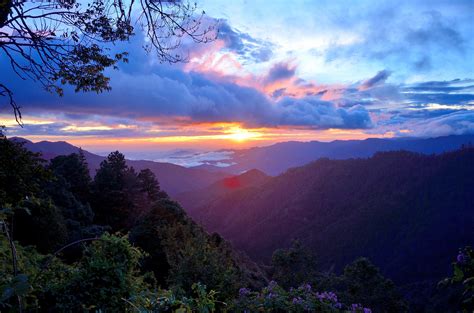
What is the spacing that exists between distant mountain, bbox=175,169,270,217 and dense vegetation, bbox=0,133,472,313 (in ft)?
333

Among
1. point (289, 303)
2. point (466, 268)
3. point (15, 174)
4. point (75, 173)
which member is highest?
point (15, 174)

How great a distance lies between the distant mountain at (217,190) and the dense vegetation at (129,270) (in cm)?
10158

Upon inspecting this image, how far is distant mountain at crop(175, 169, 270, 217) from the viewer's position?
135575mm

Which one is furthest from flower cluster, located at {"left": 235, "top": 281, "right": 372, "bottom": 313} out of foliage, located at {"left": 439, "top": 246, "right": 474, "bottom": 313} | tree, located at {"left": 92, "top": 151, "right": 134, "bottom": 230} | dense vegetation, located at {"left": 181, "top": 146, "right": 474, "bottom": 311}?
dense vegetation, located at {"left": 181, "top": 146, "right": 474, "bottom": 311}

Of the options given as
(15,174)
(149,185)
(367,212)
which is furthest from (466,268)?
(367,212)

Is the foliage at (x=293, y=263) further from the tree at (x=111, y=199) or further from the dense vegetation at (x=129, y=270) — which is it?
the tree at (x=111, y=199)

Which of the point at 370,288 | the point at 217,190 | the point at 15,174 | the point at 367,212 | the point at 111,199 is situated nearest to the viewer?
the point at 15,174

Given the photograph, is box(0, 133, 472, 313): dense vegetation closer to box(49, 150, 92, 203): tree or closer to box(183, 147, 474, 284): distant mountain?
box(49, 150, 92, 203): tree

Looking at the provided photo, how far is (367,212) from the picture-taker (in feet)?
360

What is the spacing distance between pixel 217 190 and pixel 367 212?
68.3 metres

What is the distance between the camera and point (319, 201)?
128125mm

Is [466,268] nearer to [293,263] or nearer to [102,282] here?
[102,282]

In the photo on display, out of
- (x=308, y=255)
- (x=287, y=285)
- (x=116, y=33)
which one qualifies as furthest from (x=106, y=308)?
(x=308, y=255)

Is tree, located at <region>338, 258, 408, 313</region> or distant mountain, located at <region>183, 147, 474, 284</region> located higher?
tree, located at <region>338, 258, 408, 313</region>
